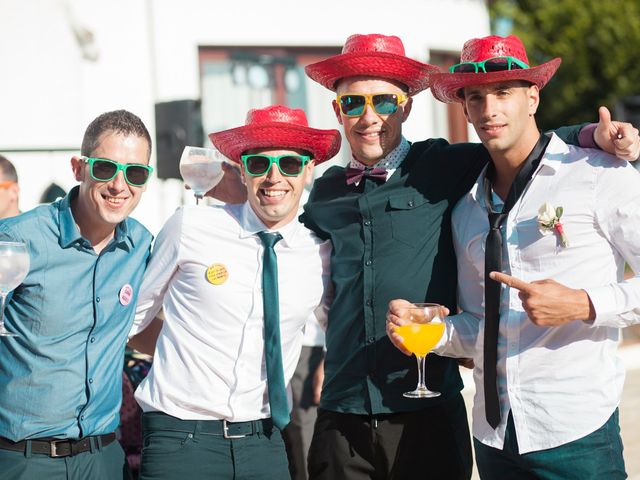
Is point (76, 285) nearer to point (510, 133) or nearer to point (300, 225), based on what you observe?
point (300, 225)

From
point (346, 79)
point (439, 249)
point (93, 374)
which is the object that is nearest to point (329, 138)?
point (346, 79)

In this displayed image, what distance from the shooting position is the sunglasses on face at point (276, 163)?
12.3ft

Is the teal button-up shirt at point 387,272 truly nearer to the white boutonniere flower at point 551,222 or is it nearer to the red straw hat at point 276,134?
the red straw hat at point 276,134

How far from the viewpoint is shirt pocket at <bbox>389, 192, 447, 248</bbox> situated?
12.5 ft

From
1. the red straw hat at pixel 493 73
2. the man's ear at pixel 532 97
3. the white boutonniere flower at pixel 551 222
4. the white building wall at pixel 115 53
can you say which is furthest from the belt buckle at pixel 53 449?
the white building wall at pixel 115 53

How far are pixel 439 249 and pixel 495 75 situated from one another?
0.74 m

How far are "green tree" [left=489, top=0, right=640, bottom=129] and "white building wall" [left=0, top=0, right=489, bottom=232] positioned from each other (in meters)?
10.3

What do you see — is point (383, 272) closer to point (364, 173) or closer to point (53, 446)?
point (364, 173)

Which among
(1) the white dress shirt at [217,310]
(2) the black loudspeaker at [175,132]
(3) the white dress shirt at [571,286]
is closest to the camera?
(3) the white dress shirt at [571,286]

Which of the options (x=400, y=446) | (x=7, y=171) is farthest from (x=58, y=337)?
(x=7, y=171)

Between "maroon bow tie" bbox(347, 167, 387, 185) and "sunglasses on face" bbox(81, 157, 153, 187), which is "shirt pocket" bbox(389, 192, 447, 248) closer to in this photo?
"maroon bow tie" bbox(347, 167, 387, 185)

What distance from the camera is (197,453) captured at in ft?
11.3

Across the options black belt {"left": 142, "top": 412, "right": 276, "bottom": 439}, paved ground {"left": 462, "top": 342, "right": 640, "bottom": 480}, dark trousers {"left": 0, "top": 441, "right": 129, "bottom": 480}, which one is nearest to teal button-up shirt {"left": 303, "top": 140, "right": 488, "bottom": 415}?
black belt {"left": 142, "top": 412, "right": 276, "bottom": 439}

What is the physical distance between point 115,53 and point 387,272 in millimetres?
9251
